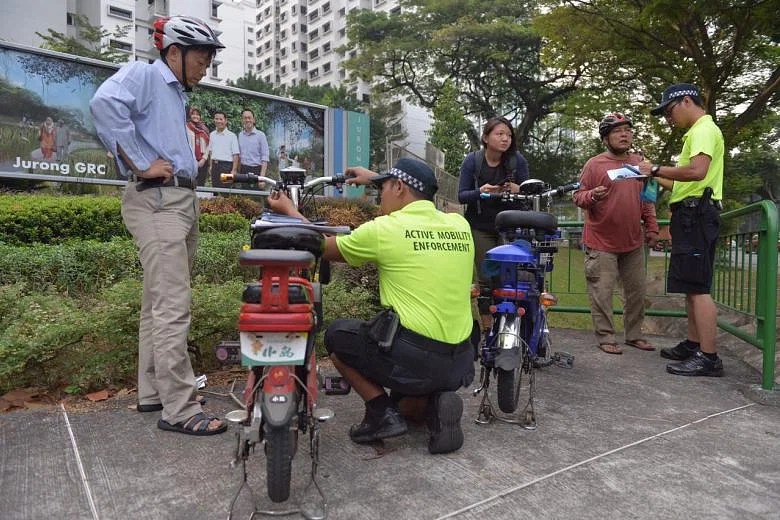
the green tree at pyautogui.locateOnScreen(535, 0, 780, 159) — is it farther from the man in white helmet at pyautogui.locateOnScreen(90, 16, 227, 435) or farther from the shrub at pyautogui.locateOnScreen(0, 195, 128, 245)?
the shrub at pyautogui.locateOnScreen(0, 195, 128, 245)

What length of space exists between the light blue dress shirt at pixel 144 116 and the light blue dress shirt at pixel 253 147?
11417 millimetres

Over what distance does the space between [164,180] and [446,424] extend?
191 cm

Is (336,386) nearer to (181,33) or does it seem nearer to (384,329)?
(384,329)

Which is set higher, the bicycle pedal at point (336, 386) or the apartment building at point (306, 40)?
the apartment building at point (306, 40)

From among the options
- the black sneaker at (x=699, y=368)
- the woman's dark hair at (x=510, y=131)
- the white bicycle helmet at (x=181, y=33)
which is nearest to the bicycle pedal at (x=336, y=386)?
the white bicycle helmet at (x=181, y=33)

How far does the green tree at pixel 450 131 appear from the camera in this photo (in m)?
28.0

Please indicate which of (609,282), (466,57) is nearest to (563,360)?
(609,282)

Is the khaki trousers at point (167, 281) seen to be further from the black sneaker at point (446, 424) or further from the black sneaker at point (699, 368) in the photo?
the black sneaker at point (699, 368)

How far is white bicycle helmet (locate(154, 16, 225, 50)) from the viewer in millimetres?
3037

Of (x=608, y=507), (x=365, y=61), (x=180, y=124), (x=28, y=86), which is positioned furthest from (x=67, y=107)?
(x=365, y=61)

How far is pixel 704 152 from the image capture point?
13.4 ft

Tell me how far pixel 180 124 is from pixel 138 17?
50.8 m

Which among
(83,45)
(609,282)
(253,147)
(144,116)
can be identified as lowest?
(609,282)

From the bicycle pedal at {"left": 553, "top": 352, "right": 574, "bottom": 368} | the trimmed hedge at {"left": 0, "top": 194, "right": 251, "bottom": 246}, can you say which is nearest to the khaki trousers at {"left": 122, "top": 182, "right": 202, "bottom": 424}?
the bicycle pedal at {"left": 553, "top": 352, "right": 574, "bottom": 368}
